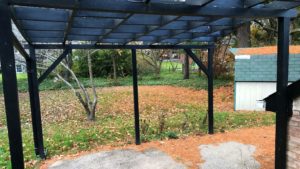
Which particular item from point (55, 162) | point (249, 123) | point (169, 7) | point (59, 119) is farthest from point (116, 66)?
point (169, 7)

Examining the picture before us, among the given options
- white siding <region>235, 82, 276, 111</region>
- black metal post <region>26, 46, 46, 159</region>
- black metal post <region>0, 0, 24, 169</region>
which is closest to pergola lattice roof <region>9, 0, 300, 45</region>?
black metal post <region>0, 0, 24, 169</region>

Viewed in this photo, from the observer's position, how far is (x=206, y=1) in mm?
2516

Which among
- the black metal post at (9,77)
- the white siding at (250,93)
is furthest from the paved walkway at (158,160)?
the white siding at (250,93)

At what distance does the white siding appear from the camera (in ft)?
27.9

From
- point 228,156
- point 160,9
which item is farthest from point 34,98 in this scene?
point 228,156

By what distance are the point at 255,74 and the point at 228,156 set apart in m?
4.99

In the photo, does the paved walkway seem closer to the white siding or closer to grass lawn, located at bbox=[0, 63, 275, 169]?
grass lawn, located at bbox=[0, 63, 275, 169]

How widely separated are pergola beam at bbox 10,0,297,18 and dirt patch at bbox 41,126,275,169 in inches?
101

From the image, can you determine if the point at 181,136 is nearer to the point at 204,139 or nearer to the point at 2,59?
the point at 204,139

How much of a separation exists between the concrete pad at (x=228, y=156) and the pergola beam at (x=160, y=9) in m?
2.53

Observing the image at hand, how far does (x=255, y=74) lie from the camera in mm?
8578

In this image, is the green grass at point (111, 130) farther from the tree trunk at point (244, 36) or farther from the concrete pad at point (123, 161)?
the tree trunk at point (244, 36)

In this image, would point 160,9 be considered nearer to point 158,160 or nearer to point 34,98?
point 158,160

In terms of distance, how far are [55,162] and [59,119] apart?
A: 4.14m
